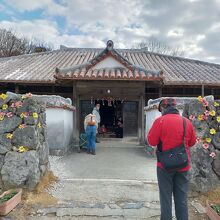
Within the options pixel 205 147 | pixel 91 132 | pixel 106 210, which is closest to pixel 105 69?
pixel 91 132

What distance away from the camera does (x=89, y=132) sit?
9727 millimetres

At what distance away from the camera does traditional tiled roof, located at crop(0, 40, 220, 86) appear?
11.3 meters

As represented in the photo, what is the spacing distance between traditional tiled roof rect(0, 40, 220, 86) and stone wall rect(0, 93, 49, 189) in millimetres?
5554

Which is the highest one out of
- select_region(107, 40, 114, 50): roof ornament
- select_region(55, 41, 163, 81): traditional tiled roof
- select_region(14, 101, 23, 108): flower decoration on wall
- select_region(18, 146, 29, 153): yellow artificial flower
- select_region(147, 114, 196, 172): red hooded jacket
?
select_region(107, 40, 114, 50): roof ornament

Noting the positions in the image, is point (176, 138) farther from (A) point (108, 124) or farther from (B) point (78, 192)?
(A) point (108, 124)

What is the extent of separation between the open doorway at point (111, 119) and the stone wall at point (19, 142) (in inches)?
312

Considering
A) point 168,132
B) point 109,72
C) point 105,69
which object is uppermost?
point 105,69

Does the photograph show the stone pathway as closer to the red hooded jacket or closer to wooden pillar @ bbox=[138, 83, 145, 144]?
the red hooded jacket

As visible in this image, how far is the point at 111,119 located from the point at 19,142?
1114cm

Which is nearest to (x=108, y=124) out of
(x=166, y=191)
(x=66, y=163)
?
(x=66, y=163)

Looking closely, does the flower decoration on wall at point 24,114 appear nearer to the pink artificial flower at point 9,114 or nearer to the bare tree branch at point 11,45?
the pink artificial flower at point 9,114

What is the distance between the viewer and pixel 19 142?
17.5 feet

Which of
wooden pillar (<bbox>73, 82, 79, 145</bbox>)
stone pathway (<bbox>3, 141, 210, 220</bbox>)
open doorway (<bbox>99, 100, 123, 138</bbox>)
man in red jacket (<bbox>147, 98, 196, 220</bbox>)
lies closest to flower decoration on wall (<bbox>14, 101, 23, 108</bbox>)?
stone pathway (<bbox>3, 141, 210, 220</bbox>)

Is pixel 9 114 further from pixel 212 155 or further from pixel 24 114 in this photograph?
pixel 212 155
